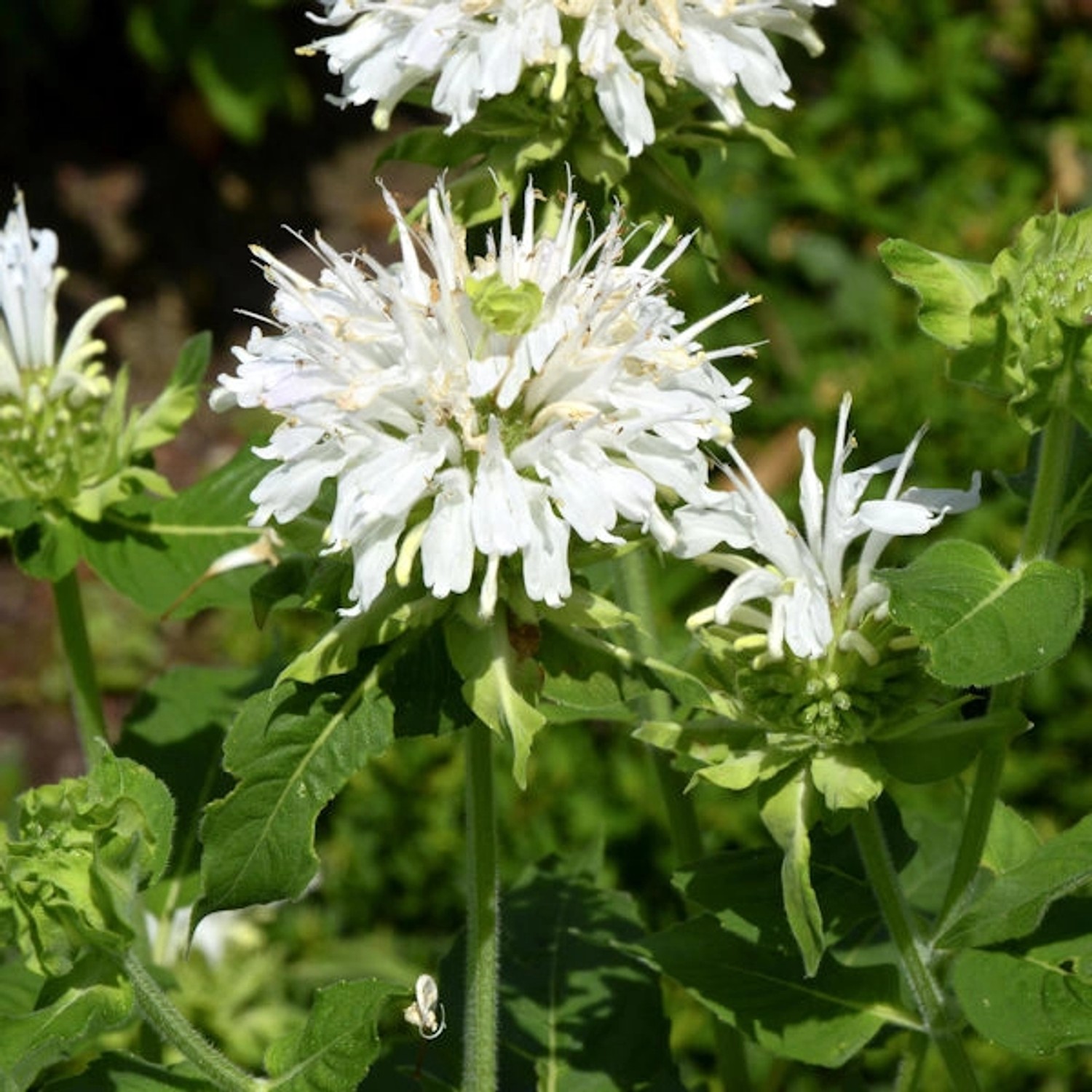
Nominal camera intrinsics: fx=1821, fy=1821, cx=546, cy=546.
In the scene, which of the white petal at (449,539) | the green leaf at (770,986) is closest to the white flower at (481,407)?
the white petal at (449,539)

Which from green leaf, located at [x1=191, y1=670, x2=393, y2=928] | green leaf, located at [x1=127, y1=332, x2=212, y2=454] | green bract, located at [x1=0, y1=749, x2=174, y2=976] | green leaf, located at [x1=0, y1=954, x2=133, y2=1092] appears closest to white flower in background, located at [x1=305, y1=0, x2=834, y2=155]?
green leaf, located at [x1=127, y1=332, x2=212, y2=454]

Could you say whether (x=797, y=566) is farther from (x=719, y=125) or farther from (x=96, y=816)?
(x=96, y=816)

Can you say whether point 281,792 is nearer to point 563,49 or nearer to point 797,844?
point 797,844

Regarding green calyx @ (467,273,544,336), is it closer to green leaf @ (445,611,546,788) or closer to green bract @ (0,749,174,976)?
green leaf @ (445,611,546,788)

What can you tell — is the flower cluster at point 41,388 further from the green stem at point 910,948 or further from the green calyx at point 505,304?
the green stem at point 910,948

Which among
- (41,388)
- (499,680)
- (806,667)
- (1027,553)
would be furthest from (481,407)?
(41,388)

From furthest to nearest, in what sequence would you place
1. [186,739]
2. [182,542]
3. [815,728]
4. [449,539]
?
1. [186,739]
2. [182,542]
3. [815,728]
4. [449,539]

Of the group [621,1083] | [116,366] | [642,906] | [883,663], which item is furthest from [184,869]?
[116,366]
